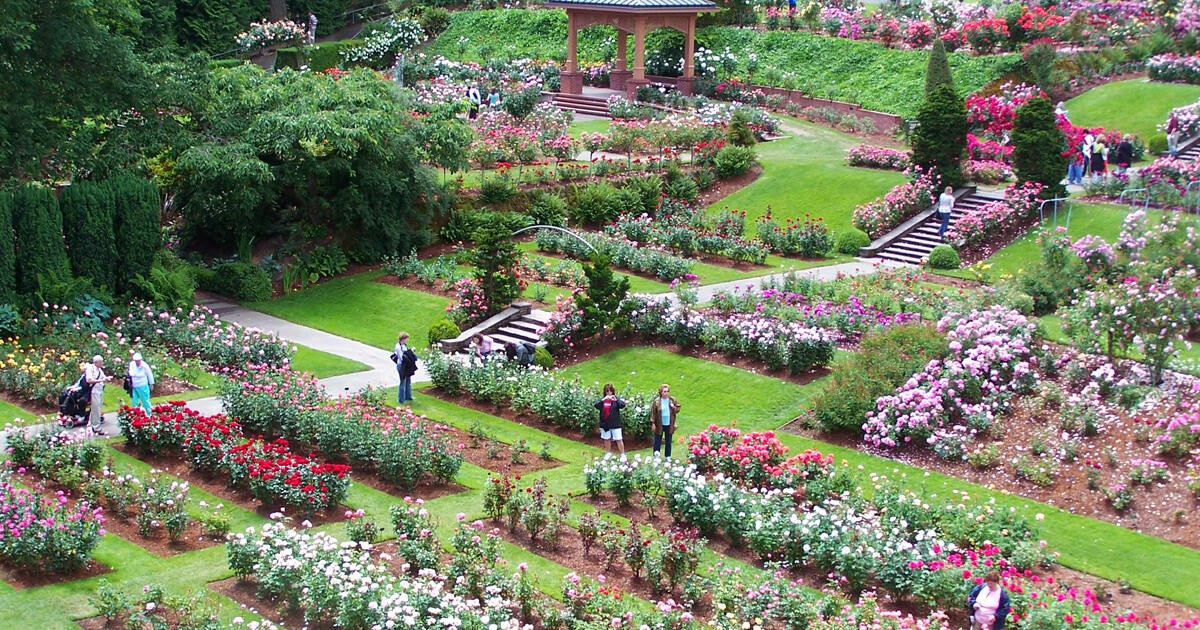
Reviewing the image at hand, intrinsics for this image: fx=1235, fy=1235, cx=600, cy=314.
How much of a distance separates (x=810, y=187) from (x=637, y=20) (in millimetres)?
11340

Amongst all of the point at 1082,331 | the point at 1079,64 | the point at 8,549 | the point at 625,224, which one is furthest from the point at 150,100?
the point at 1079,64

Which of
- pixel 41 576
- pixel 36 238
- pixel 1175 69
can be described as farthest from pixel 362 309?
pixel 1175 69

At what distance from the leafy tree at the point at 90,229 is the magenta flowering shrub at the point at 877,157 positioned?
1972 centimetres

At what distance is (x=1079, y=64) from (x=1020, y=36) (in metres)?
2.62

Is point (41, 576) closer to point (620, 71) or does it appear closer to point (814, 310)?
point (814, 310)

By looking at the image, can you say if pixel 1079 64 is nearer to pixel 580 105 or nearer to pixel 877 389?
pixel 580 105

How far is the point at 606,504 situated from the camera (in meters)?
16.4

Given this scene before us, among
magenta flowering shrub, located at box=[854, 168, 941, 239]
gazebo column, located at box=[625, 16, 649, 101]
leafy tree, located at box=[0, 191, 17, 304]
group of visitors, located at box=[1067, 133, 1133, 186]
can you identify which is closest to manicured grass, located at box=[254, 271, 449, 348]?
leafy tree, located at box=[0, 191, 17, 304]

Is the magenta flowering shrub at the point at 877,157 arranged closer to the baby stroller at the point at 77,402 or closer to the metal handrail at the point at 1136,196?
the metal handrail at the point at 1136,196

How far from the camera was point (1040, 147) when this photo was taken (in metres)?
28.7

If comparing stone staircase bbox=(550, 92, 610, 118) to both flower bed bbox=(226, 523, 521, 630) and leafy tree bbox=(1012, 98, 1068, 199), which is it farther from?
flower bed bbox=(226, 523, 521, 630)

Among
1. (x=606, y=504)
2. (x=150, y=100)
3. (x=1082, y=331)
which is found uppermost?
(x=150, y=100)

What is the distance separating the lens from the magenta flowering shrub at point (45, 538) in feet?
44.6

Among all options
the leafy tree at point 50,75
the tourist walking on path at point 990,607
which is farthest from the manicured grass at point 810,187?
the tourist walking on path at point 990,607
